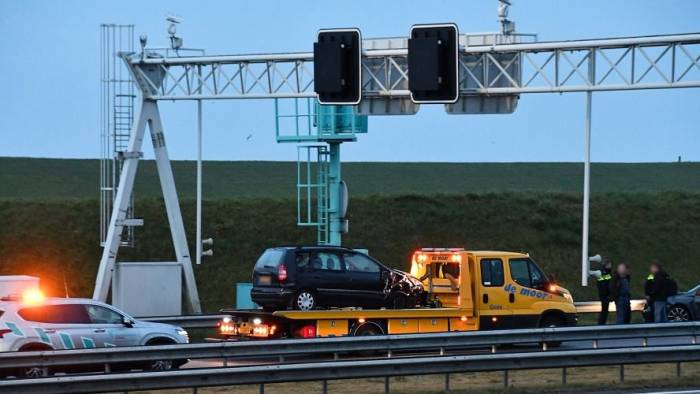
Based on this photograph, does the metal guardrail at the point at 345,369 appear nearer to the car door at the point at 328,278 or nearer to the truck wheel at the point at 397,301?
the truck wheel at the point at 397,301

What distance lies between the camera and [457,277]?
2662 centimetres

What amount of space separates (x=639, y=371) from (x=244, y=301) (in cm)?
1304

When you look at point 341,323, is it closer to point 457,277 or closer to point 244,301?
point 457,277

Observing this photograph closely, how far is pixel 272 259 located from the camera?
1045 inches

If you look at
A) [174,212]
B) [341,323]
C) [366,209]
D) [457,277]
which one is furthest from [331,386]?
[366,209]

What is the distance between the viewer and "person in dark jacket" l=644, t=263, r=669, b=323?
30.3 meters

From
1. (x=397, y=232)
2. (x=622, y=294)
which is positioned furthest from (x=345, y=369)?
(x=397, y=232)

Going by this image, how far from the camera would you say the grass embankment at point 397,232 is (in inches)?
1777

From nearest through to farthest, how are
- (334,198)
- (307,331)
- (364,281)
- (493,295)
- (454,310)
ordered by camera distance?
(307,331) < (454,310) < (364,281) < (493,295) < (334,198)

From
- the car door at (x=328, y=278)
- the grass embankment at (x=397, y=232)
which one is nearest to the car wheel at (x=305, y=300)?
the car door at (x=328, y=278)

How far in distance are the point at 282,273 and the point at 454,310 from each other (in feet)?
10.6

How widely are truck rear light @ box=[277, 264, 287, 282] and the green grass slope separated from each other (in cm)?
2932

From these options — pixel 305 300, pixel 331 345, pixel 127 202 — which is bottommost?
pixel 331 345

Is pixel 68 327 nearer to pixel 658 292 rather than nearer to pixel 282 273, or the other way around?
pixel 282 273
